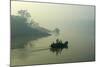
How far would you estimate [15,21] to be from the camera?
2.36 m

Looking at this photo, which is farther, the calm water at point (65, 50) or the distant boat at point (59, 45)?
the distant boat at point (59, 45)

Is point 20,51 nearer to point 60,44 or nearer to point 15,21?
point 15,21

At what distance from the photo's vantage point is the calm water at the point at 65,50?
2.40 meters

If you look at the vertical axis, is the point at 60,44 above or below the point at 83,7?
below

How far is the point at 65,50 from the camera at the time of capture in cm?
261

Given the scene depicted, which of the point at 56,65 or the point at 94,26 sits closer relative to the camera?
the point at 56,65

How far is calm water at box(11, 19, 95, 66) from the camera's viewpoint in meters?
2.40

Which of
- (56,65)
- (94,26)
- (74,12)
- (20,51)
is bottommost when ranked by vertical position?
(56,65)

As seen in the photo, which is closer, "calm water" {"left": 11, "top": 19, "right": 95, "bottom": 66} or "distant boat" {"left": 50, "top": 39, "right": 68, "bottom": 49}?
"calm water" {"left": 11, "top": 19, "right": 95, "bottom": 66}
